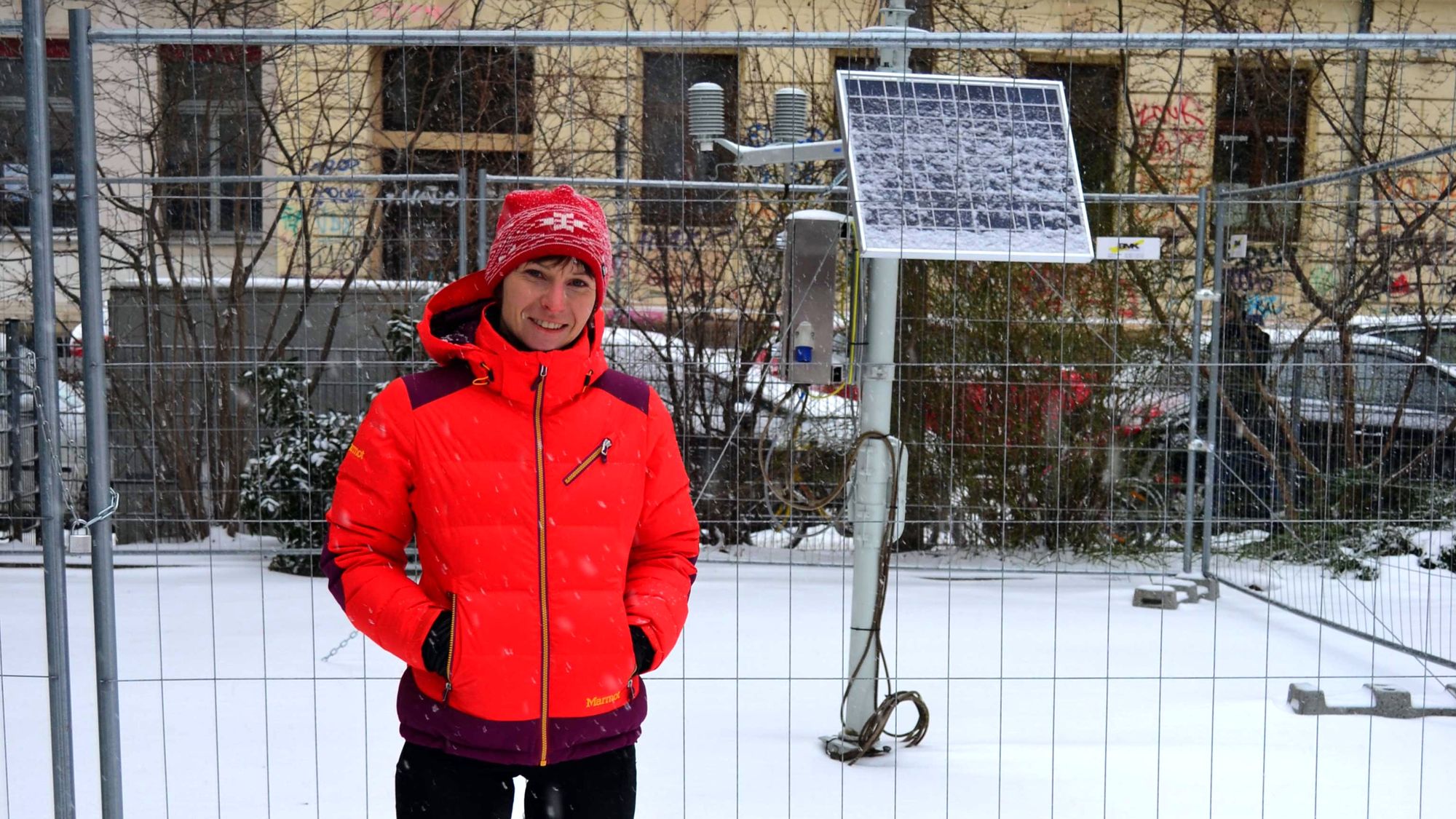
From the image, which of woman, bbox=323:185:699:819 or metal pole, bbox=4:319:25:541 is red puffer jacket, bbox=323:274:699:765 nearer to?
woman, bbox=323:185:699:819

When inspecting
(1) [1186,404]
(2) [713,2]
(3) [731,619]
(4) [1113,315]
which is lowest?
(3) [731,619]

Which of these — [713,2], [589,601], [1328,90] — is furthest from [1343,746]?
[713,2]

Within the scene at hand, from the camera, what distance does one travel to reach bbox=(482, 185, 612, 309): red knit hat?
7.80 feet

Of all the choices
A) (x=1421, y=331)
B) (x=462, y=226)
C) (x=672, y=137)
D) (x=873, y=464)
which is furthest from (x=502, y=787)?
(x=672, y=137)

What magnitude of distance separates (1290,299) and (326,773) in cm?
559

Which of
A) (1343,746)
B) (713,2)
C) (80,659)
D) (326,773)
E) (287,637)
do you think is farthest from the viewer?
(713,2)

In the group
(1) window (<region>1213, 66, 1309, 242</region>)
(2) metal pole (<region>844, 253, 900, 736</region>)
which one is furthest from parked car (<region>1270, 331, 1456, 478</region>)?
(2) metal pole (<region>844, 253, 900, 736</region>)

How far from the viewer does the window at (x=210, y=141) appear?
7180 millimetres

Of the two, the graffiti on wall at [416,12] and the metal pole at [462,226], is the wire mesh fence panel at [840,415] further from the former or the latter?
the graffiti on wall at [416,12]

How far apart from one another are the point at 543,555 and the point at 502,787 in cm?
46

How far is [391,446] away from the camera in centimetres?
232

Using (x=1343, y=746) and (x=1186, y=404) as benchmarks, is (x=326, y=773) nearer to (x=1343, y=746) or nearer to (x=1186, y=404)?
(x=1343, y=746)

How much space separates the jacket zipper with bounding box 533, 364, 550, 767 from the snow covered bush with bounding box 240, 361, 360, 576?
16.7ft

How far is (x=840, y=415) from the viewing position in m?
6.80
